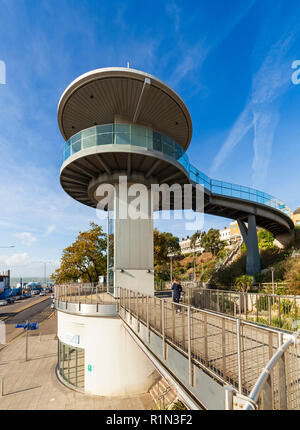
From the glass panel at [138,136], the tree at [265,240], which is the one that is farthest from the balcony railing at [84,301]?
the tree at [265,240]

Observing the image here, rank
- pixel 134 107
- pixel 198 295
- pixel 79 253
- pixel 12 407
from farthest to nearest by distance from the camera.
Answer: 1. pixel 79 253
2. pixel 134 107
3. pixel 198 295
4. pixel 12 407

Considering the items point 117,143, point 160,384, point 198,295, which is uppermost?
point 117,143

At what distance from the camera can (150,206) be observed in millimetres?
15844

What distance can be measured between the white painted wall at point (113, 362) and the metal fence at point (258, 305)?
4.23 metres

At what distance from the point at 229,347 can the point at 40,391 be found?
14.2 metres

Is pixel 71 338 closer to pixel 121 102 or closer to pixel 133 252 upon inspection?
pixel 133 252

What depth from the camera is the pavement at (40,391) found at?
470 inches

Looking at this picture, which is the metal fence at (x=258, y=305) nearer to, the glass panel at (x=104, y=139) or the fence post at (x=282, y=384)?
the fence post at (x=282, y=384)

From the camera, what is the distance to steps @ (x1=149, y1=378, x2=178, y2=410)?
36.8 feet

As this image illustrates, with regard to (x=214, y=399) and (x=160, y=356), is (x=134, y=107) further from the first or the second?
(x=214, y=399)

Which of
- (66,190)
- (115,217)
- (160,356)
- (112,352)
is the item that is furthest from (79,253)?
(160,356)

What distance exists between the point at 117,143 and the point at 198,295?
9.29m

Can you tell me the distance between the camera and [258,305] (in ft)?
32.8

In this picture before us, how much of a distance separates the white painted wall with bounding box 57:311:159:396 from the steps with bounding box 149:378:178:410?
525mm
